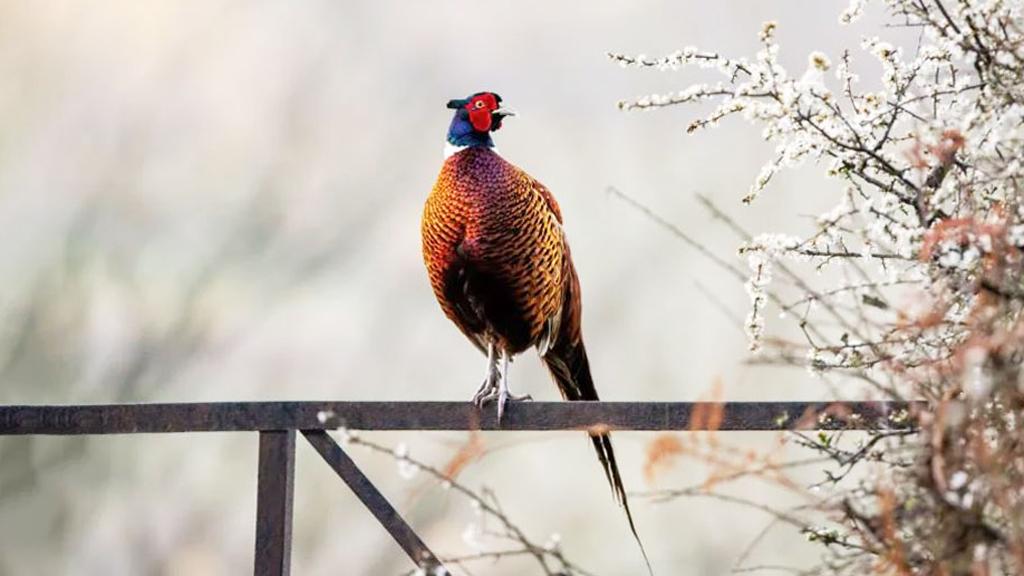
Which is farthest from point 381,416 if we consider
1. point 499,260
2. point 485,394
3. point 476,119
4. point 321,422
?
point 476,119

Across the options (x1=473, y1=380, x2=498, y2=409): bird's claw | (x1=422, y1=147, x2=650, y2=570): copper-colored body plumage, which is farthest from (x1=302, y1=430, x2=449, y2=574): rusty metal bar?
(x1=422, y1=147, x2=650, y2=570): copper-colored body plumage

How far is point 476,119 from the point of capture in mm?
2854

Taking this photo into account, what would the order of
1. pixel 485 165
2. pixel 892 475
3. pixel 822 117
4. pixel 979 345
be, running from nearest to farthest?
pixel 979 345
pixel 892 475
pixel 822 117
pixel 485 165

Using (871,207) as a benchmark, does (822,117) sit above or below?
above

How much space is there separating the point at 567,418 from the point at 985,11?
0.90 meters

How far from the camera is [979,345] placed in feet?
3.57

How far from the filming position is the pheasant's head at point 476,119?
285 centimetres

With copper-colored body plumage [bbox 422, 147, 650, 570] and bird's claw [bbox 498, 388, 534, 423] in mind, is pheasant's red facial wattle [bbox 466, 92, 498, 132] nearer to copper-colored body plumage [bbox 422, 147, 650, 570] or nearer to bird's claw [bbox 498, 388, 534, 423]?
copper-colored body plumage [bbox 422, 147, 650, 570]

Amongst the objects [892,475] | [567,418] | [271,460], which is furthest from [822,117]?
[271,460]

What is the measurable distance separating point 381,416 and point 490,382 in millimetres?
497

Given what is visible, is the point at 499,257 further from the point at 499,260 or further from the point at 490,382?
the point at 490,382

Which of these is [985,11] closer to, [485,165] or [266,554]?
[485,165]

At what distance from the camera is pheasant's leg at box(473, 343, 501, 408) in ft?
8.09

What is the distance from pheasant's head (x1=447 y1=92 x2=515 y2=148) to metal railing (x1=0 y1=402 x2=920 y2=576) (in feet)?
2.30
